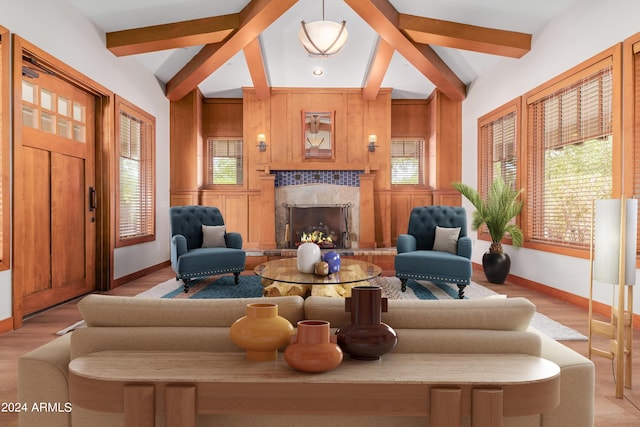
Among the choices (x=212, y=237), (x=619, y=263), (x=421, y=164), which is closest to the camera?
(x=619, y=263)

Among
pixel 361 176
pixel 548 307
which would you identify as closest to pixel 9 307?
pixel 548 307

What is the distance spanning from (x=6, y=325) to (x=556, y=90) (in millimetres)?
5890

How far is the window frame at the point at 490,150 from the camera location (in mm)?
5266

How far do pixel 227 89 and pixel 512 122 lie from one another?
5.03m

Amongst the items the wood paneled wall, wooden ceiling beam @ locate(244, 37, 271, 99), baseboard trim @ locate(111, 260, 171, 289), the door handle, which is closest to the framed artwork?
the wood paneled wall

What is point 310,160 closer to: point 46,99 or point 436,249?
point 436,249

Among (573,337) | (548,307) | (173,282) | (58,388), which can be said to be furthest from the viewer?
(173,282)

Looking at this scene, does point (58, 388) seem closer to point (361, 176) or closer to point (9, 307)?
point (9, 307)

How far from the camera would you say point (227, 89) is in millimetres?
7484

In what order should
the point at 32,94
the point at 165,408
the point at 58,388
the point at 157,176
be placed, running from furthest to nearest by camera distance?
the point at 157,176 → the point at 32,94 → the point at 58,388 → the point at 165,408

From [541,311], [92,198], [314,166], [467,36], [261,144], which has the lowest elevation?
[541,311]

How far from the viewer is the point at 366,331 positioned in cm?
120

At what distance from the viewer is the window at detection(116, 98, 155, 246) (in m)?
5.28

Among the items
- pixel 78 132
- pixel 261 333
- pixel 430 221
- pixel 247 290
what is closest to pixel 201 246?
pixel 247 290
